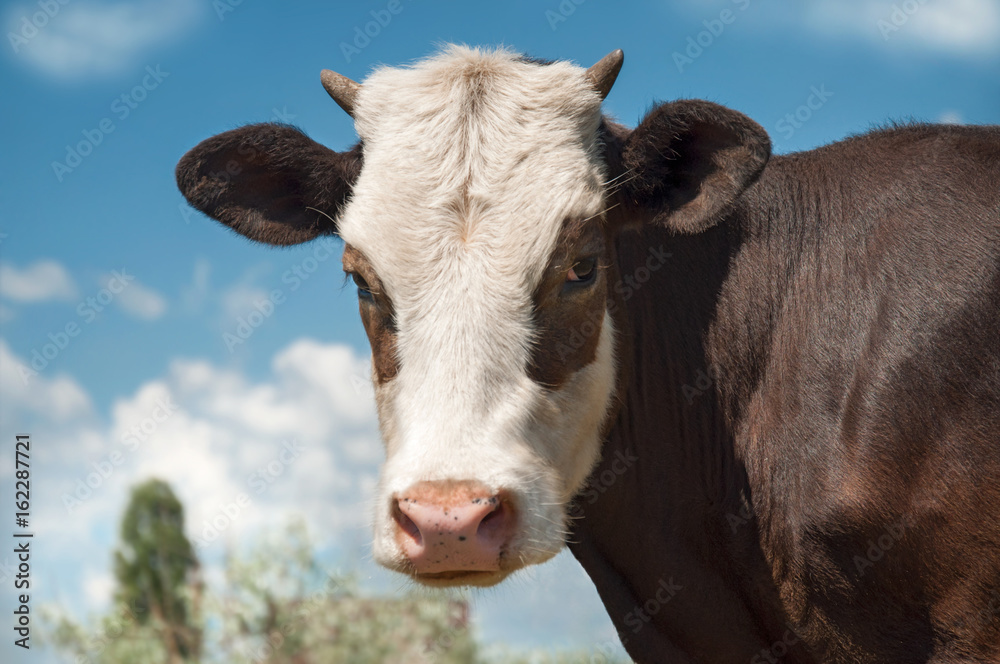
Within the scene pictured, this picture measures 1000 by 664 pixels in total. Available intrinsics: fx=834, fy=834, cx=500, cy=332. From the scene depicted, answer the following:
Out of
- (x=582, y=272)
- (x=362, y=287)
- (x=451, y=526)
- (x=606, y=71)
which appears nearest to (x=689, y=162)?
(x=606, y=71)

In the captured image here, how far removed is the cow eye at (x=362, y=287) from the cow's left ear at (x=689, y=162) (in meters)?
1.44

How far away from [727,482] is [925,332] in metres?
1.25

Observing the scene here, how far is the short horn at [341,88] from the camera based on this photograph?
15.9 feet

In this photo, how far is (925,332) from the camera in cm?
407

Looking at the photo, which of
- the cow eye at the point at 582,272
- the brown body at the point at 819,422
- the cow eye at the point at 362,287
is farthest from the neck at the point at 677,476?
the cow eye at the point at 362,287

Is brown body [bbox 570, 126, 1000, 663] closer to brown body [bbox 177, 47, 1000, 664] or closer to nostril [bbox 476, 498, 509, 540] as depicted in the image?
brown body [bbox 177, 47, 1000, 664]

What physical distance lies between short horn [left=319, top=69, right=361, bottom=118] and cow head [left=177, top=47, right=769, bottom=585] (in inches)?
0.5

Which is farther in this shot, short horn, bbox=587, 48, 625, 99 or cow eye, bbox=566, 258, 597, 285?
short horn, bbox=587, 48, 625, 99

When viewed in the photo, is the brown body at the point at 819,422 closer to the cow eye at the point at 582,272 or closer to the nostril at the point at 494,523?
the cow eye at the point at 582,272

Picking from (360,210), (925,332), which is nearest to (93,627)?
(360,210)

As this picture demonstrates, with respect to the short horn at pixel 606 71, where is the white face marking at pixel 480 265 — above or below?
below

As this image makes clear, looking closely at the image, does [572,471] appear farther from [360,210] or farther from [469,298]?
[360,210]

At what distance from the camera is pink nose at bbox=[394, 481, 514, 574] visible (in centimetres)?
326

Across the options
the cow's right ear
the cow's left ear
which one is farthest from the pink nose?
the cow's right ear
